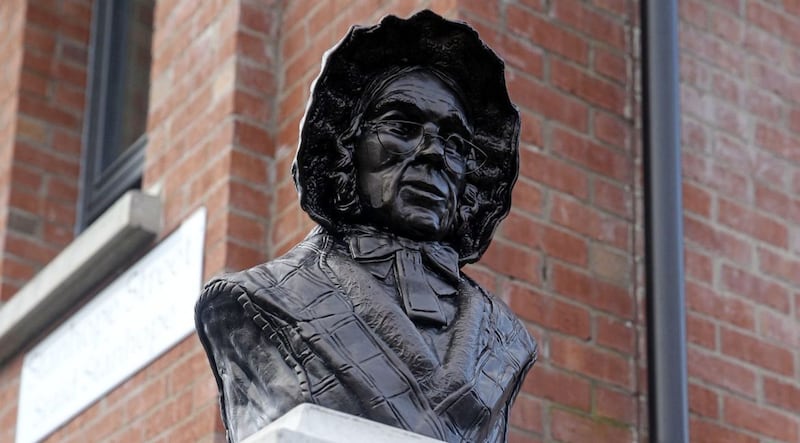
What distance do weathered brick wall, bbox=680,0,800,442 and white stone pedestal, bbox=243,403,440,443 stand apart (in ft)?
6.33

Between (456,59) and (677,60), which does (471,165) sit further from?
(677,60)

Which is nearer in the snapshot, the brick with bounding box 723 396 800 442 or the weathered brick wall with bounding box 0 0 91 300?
the brick with bounding box 723 396 800 442

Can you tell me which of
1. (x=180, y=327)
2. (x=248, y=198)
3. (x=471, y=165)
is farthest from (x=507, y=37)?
(x=471, y=165)

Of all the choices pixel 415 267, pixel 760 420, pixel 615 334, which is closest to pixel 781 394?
pixel 760 420

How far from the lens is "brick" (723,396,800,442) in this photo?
4.60m

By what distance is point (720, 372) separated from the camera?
182 inches

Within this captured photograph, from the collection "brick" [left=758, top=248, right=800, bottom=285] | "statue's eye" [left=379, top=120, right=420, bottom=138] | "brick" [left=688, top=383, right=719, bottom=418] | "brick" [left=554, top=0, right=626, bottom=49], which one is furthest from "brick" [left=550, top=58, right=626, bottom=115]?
"statue's eye" [left=379, top=120, right=420, bottom=138]

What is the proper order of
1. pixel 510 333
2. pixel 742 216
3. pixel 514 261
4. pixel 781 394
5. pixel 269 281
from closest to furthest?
pixel 269 281 → pixel 510 333 → pixel 514 261 → pixel 781 394 → pixel 742 216

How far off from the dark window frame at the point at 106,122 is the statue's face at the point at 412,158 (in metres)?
2.86

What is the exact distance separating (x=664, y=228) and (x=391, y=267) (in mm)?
1542

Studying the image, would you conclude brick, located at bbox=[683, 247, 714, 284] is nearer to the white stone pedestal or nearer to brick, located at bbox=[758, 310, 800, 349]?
brick, located at bbox=[758, 310, 800, 349]

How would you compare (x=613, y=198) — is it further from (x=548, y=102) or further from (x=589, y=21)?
(x=589, y=21)

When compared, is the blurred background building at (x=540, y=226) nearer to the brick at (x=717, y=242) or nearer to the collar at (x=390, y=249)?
the brick at (x=717, y=242)

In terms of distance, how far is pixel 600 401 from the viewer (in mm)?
4340
